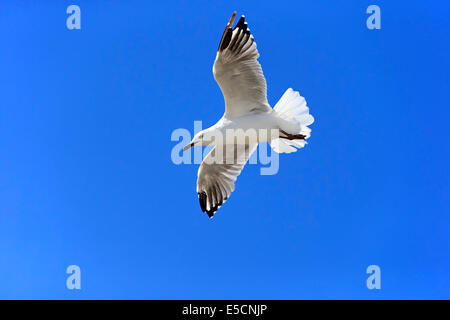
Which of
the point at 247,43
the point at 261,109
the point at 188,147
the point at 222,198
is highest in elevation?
the point at 247,43

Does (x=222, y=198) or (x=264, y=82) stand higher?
(x=264, y=82)

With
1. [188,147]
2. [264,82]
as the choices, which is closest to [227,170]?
[188,147]

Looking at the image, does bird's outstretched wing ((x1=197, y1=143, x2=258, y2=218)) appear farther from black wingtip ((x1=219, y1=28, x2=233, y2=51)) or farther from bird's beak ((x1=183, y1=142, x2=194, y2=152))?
black wingtip ((x1=219, y1=28, x2=233, y2=51))

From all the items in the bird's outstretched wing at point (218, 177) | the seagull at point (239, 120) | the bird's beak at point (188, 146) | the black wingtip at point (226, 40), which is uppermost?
the black wingtip at point (226, 40)

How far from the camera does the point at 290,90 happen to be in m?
4.34

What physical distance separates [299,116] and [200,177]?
1.01 m

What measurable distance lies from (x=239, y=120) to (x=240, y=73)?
38 cm

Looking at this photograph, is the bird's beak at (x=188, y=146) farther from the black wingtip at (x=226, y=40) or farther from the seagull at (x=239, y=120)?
the black wingtip at (x=226, y=40)

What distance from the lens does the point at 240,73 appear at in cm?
410

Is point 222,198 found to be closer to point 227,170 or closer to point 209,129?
point 227,170

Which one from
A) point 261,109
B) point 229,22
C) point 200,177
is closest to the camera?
point 229,22

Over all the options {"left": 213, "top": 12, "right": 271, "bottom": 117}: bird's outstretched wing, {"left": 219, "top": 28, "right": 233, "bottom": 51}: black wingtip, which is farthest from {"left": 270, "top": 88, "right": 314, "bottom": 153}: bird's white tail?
{"left": 219, "top": 28, "right": 233, "bottom": 51}: black wingtip

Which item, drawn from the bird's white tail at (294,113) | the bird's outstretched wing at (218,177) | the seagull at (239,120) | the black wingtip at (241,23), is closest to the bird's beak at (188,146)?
the seagull at (239,120)

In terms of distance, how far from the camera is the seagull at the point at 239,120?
404 centimetres
